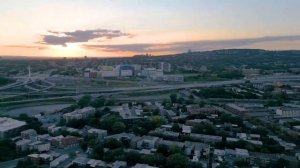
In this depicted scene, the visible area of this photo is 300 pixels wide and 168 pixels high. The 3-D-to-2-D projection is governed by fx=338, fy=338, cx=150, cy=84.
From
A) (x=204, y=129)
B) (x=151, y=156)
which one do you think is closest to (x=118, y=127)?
(x=204, y=129)

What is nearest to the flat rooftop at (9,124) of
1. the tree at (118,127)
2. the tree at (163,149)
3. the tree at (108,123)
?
the tree at (108,123)

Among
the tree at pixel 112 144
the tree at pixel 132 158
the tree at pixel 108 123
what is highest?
the tree at pixel 108 123

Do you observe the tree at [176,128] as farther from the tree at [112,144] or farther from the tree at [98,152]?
the tree at [98,152]

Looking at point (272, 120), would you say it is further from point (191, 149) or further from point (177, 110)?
point (191, 149)

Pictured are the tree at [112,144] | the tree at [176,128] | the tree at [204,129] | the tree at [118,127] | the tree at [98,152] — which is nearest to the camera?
the tree at [98,152]

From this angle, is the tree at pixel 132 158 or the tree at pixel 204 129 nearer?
the tree at pixel 132 158

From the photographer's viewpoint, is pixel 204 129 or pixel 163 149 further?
pixel 204 129

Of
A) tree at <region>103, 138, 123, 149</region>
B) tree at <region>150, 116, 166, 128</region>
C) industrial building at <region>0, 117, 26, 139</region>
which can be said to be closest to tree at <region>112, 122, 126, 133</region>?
tree at <region>150, 116, 166, 128</region>

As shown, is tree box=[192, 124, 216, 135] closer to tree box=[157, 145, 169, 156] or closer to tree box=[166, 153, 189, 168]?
tree box=[157, 145, 169, 156]

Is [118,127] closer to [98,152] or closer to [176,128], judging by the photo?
[176,128]

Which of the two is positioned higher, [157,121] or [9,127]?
[157,121]
